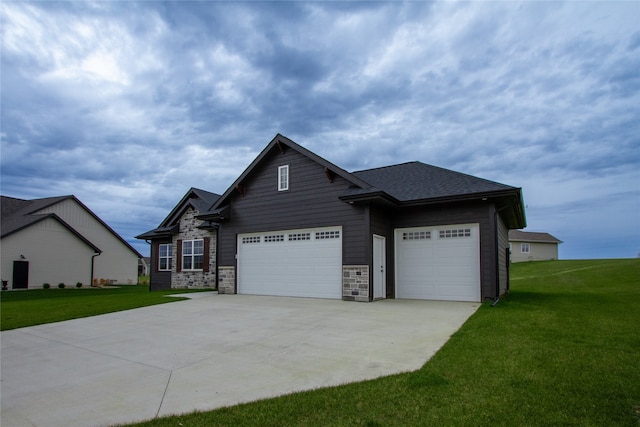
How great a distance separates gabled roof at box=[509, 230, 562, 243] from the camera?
41906 mm

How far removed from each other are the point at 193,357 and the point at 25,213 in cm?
2837

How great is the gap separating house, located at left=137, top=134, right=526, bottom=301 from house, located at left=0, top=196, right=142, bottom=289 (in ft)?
55.3

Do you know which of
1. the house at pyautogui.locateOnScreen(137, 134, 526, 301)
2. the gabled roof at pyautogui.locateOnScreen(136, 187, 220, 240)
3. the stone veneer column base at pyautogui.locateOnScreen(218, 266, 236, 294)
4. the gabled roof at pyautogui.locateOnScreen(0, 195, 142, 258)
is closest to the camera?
the house at pyautogui.locateOnScreen(137, 134, 526, 301)

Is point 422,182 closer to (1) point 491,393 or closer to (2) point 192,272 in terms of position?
(1) point 491,393

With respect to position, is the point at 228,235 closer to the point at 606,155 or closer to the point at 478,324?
the point at 478,324

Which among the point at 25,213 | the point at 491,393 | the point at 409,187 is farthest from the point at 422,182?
the point at 25,213

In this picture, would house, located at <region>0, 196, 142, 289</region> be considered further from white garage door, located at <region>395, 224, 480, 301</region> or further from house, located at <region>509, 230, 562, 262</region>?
house, located at <region>509, 230, 562, 262</region>

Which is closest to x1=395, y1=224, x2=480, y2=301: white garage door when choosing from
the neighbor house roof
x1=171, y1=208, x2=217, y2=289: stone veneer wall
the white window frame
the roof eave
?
the roof eave

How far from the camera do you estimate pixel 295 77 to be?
14.3 m

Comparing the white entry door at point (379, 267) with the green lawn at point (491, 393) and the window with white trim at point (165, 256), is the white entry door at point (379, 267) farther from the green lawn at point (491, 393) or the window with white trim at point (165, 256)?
the window with white trim at point (165, 256)

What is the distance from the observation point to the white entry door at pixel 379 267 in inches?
487

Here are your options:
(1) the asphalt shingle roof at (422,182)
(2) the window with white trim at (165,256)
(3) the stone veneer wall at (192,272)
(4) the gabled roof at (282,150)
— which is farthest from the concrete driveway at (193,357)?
(2) the window with white trim at (165,256)

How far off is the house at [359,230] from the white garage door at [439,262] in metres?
0.03

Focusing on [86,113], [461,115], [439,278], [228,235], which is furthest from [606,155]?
[86,113]
